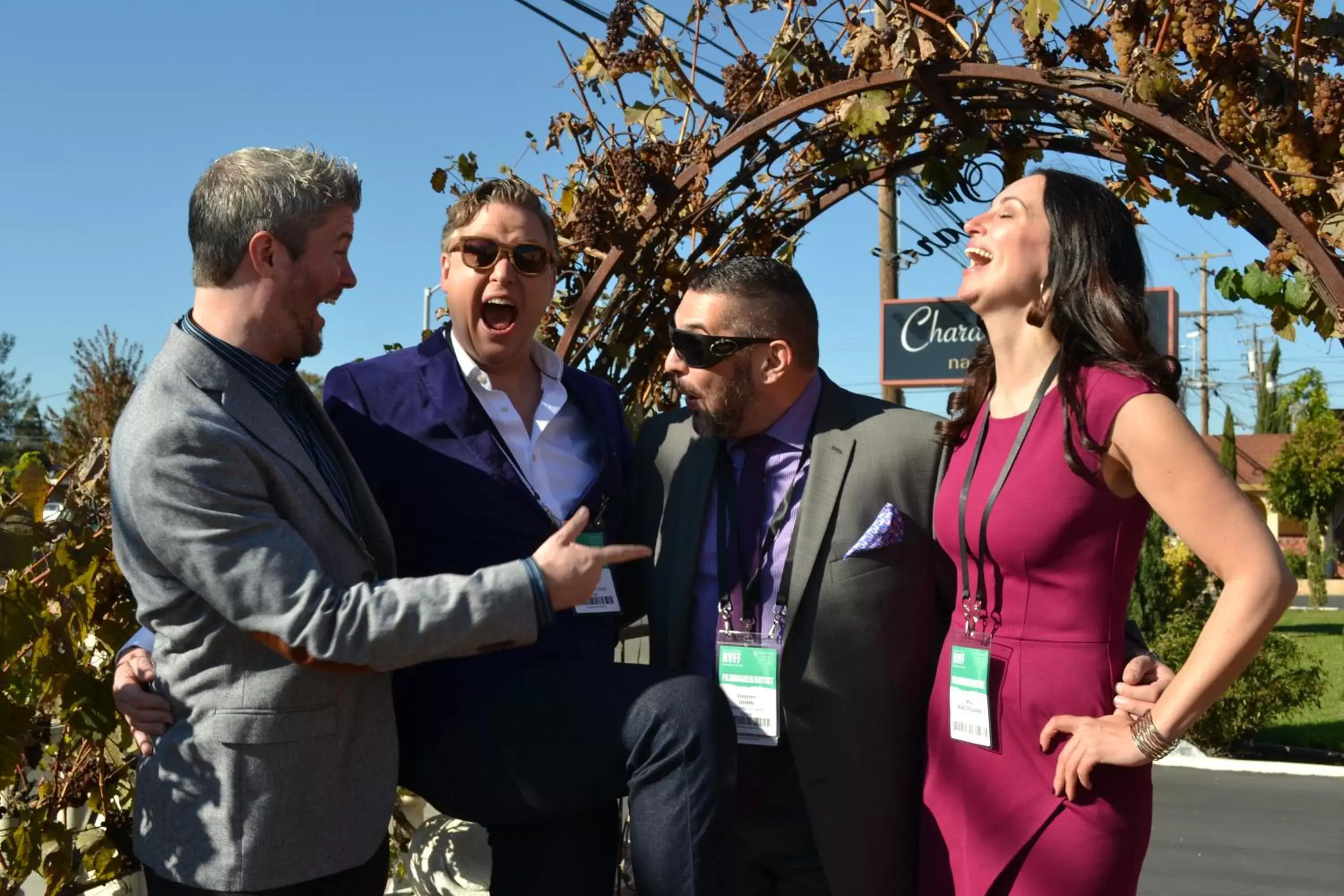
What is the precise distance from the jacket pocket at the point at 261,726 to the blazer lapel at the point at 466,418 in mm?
654

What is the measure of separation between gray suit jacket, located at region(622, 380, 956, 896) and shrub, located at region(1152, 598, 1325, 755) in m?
7.77

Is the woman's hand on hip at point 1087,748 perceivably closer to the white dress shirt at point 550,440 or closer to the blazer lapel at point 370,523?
the white dress shirt at point 550,440

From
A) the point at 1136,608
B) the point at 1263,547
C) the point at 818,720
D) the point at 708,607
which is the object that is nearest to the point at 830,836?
the point at 818,720

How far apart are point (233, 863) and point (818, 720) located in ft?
3.79

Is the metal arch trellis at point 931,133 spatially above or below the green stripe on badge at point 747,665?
above

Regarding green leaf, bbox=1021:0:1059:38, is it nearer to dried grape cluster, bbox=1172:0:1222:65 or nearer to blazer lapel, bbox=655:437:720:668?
dried grape cluster, bbox=1172:0:1222:65

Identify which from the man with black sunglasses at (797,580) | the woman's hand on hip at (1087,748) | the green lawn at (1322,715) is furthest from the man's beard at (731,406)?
the green lawn at (1322,715)

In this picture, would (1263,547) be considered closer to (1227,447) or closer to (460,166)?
(460,166)

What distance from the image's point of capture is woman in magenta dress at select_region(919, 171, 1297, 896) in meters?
2.13

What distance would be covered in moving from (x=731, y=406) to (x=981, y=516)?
652mm

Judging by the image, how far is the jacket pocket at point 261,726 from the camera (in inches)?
81.7

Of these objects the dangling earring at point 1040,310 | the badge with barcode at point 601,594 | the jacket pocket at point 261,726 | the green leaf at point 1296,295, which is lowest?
the jacket pocket at point 261,726

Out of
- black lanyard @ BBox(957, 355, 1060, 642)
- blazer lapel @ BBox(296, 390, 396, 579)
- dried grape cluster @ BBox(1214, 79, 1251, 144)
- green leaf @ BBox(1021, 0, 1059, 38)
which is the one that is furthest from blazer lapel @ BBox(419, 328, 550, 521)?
dried grape cluster @ BBox(1214, 79, 1251, 144)

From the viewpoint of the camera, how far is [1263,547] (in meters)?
2.11
